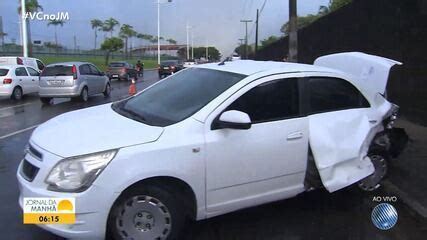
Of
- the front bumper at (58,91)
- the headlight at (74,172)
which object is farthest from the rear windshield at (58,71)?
the headlight at (74,172)

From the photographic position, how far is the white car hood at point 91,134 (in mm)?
4281

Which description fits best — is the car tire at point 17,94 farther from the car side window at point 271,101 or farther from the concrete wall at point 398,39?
the car side window at point 271,101

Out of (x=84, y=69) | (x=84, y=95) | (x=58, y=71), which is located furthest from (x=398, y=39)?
(x=84, y=69)

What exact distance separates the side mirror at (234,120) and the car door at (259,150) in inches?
3.3

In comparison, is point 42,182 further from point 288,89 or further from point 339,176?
point 339,176

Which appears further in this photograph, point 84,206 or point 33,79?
point 33,79

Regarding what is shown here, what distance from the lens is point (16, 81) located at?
2106 cm

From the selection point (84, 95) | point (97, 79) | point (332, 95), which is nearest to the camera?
point (332, 95)

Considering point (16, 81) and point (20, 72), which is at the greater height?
point (20, 72)

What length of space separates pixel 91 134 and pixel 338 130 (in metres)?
2.57

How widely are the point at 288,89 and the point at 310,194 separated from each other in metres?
1.66

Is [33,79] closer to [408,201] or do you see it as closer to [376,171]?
[376,171]

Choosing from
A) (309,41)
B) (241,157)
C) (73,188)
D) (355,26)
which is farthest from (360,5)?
(73,188)

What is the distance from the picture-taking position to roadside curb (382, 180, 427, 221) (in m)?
5.76
